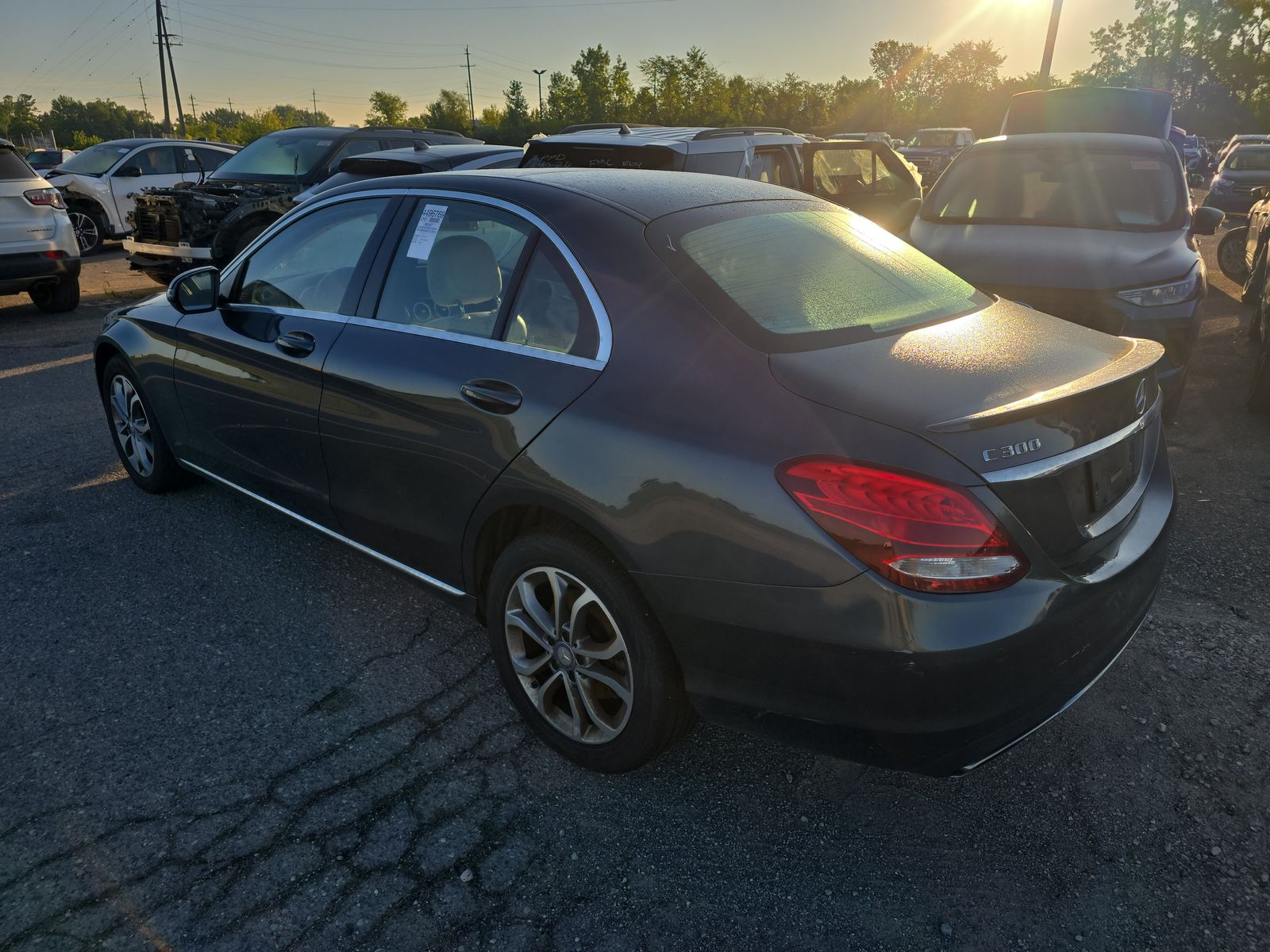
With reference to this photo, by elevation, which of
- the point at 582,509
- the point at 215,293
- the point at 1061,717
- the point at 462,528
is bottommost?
the point at 1061,717

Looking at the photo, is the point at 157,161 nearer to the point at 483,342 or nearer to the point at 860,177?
the point at 860,177

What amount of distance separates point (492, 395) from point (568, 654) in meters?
0.80

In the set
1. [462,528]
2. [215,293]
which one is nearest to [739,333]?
[462,528]

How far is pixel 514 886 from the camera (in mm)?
2326

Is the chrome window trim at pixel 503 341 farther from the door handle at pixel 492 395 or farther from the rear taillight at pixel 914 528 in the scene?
the rear taillight at pixel 914 528

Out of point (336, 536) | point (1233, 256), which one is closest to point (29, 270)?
point (336, 536)

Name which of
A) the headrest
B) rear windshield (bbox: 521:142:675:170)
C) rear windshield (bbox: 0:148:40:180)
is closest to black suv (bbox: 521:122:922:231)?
rear windshield (bbox: 521:142:675:170)

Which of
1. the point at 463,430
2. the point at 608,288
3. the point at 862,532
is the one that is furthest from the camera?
the point at 463,430

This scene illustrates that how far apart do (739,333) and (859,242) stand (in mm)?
1062

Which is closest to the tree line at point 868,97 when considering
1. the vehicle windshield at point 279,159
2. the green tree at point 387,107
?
the green tree at point 387,107

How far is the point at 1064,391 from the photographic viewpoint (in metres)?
2.27

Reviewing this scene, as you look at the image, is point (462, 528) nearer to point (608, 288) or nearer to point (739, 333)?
point (608, 288)

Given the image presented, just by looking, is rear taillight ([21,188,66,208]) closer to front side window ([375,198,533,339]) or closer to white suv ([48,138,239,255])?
white suv ([48,138,239,255])

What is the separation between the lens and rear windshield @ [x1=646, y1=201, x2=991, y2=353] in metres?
2.52
